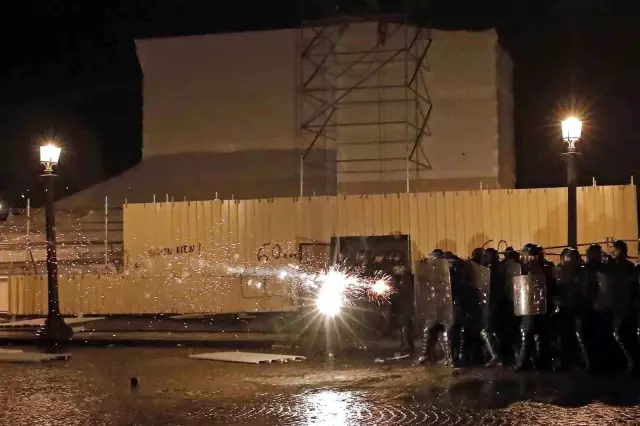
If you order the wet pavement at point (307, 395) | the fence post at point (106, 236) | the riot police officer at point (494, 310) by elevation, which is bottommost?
the wet pavement at point (307, 395)

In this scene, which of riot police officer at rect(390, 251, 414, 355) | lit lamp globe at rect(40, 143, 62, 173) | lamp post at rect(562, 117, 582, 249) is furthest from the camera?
lit lamp globe at rect(40, 143, 62, 173)

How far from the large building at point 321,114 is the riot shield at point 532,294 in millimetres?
9646

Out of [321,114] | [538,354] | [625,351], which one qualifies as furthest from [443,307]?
[321,114]

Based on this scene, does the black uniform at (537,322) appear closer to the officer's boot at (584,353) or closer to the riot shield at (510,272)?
the riot shield at (510,272)

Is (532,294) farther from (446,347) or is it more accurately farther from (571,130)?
(571,130)

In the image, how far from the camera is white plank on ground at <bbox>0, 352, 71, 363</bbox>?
45.5 feet

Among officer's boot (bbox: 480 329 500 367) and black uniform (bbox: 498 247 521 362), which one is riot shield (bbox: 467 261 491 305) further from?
officer's boot (bbox: 480 329 500 367)

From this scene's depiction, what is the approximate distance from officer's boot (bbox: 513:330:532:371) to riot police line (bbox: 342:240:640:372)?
0.01 meters

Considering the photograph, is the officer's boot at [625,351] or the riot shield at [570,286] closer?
the officer's boot at [625,351]

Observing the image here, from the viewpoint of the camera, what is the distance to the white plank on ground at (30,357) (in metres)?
13.9

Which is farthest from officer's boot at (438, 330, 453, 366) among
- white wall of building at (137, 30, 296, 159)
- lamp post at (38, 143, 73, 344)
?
white wall of building at (137, 30, 296, 159)

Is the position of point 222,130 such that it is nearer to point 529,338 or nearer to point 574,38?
point 574,38

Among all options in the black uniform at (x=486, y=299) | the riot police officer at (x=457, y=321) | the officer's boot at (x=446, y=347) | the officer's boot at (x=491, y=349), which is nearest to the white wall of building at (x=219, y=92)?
the officer's boot at (x=446, y=347)

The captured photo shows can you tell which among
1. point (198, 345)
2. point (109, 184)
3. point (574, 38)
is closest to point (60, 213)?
point (109, 184)
